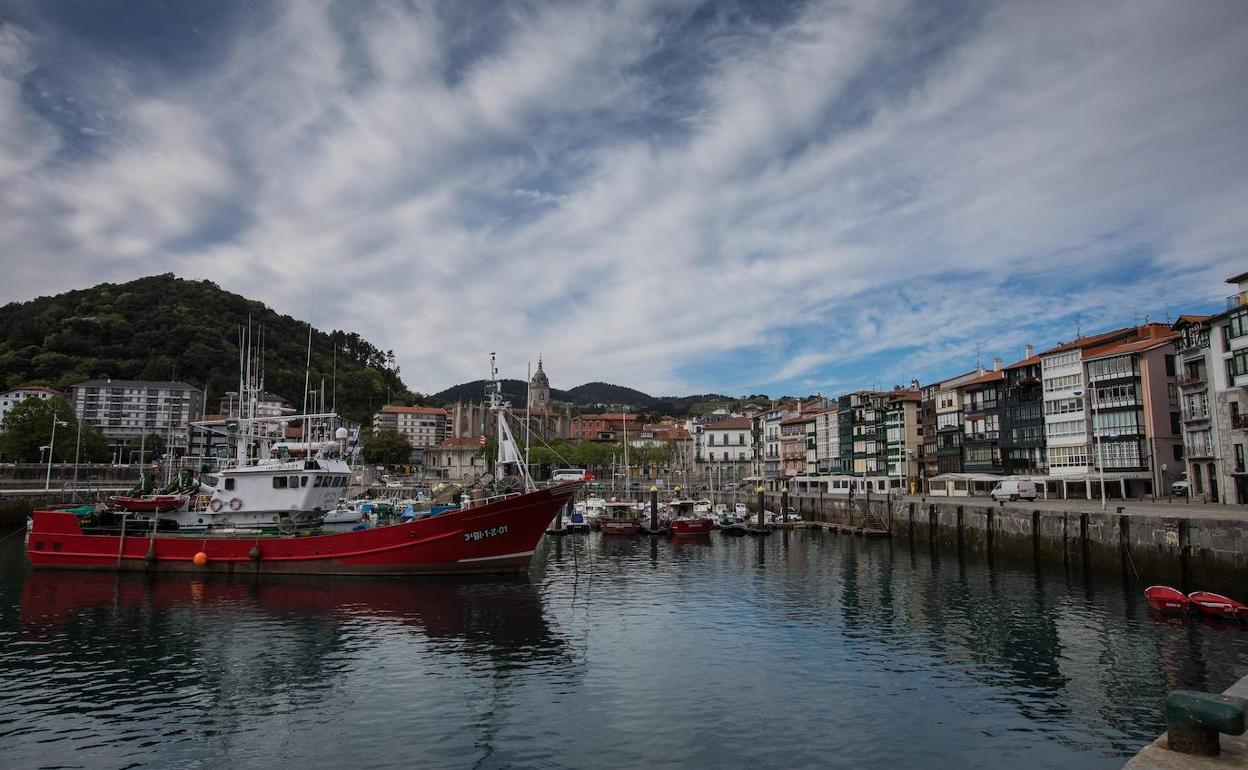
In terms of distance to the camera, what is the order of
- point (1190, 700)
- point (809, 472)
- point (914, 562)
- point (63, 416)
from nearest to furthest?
point (1190, 700), point (914, 562), point (63, 416), point (809, 472)

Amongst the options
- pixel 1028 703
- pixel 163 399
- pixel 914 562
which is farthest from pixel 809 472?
pixel 163 399

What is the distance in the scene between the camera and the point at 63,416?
102m

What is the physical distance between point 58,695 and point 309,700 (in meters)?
6.48

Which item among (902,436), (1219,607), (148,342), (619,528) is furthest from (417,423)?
(1219,607)

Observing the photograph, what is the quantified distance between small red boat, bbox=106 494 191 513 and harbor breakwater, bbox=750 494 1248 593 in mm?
47222

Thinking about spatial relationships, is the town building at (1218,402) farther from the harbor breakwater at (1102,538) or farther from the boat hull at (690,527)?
the boat hull at (690,527)

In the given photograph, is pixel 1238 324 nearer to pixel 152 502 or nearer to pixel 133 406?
pixel 152 502

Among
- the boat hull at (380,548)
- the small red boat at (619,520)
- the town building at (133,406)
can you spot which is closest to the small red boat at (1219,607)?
the boat hull at (380,548)

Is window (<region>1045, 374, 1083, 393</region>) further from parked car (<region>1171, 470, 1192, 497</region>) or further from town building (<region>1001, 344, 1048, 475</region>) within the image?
parked car (<region>1171, 470, 1192, 497</region>)

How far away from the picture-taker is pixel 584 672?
20938mm

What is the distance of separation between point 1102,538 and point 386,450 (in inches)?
5132

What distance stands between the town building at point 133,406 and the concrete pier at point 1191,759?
151m

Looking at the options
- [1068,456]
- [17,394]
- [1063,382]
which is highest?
[17,394]

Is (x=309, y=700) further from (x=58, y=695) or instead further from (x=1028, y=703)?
(x=1028, y=703)
